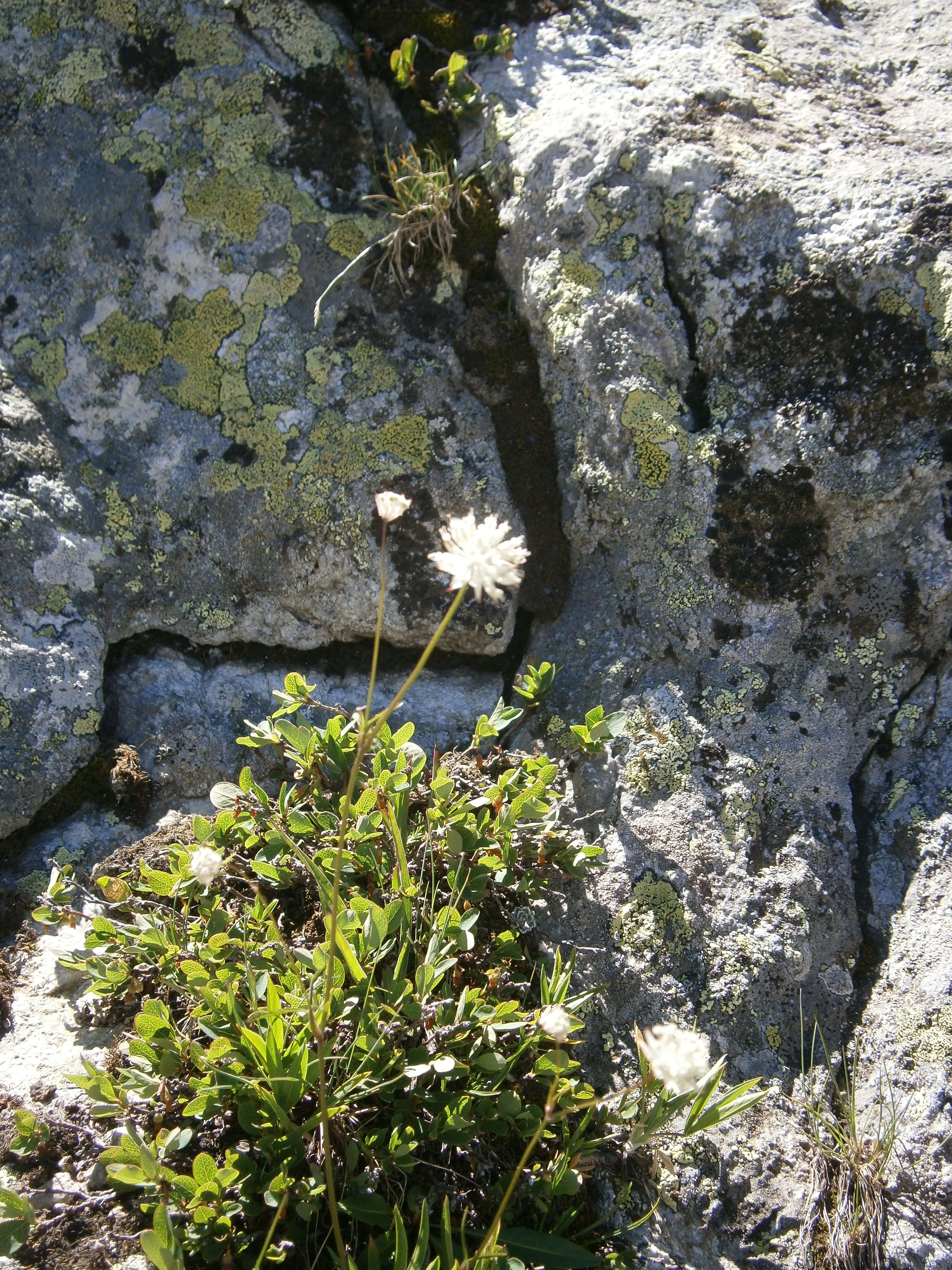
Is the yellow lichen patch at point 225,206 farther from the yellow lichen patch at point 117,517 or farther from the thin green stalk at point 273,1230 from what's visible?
the thin green stalk at point 273,1230

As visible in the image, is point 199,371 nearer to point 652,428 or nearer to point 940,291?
point 652,428

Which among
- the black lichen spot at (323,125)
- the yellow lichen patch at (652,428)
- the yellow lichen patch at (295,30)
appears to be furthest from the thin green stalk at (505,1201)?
the yellow lichen patch at (295,30)

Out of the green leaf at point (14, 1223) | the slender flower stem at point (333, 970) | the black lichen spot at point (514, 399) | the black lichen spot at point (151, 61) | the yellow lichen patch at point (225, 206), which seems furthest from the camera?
the black lichen spot at point (151, 61)

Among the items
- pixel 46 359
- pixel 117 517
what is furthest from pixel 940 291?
pixel 46 359

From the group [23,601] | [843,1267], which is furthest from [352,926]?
[23,601]

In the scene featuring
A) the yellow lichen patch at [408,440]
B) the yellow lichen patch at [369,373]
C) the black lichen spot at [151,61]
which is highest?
the black lichen spot at [151,61]

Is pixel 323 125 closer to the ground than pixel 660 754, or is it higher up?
higher up

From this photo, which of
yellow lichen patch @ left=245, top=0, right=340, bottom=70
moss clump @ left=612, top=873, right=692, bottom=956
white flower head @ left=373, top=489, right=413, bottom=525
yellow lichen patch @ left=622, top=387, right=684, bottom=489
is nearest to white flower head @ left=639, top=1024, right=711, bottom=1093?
moss clump @ left=612, top=873, right=692, bottom=956

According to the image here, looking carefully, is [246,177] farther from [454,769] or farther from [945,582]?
[945,582]
